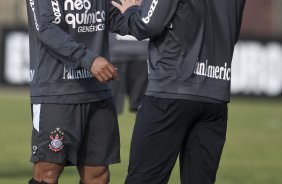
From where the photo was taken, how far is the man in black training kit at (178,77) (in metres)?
6.02

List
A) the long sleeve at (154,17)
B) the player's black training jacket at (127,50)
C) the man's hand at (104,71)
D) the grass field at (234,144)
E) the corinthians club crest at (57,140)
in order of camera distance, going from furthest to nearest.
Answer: the player's black training jacket at (127,50), the grass field at (234,144), the corinthians club crest at (57,140), the man's hand at (104,71), the long sleeve at (154,17)

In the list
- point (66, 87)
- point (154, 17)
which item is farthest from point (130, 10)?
point (66, 87)

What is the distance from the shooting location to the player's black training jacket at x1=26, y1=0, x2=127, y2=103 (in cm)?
639

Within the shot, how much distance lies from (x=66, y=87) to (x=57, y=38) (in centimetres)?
39

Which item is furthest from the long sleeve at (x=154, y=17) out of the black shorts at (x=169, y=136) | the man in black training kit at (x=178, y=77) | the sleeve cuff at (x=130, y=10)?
the black shorts at (x=169, y=136)

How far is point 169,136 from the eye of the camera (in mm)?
6051

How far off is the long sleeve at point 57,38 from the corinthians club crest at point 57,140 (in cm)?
46

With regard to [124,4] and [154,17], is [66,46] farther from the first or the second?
[154,17]

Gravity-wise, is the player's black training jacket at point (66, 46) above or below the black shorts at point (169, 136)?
above

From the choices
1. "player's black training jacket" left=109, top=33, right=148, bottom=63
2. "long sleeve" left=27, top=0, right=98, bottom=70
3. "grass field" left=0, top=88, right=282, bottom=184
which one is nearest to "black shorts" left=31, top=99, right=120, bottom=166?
"long sleeve" left=27, top=0, right=98, bottom=70

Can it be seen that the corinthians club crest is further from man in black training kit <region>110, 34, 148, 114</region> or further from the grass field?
man in black training kit <region>110, 34, 148, 114</region>

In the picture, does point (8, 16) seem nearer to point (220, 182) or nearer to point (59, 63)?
point (220, 182)

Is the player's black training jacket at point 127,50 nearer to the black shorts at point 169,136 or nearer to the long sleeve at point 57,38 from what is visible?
the long sleeve at point 57,38

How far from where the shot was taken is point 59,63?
6.59 meters
